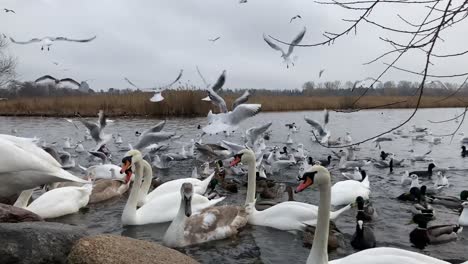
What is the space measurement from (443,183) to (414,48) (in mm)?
9265

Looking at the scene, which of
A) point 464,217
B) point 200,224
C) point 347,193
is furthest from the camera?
point 347,193

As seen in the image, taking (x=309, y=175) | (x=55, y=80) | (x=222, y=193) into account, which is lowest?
(x=222, y=193)

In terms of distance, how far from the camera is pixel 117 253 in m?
4.66

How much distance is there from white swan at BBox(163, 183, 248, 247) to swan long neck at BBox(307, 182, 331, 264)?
1.86 meters

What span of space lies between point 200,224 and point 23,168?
275 cm

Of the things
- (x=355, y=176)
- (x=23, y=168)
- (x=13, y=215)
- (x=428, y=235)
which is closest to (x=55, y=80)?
(x=355, y=176)

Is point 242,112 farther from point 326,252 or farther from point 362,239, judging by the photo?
point 326,252

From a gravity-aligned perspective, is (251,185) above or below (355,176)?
above

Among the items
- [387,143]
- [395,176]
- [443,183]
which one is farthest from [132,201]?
[387,143]

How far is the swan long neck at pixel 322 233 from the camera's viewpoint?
16.9 ft

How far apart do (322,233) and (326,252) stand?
225mm

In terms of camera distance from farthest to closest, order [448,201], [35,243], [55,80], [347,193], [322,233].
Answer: [55,80] < [448,201] < [347,193] < [322,233] < [35,243]

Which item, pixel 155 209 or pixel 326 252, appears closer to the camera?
pixel 326 252

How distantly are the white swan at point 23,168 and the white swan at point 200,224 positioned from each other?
170cm
